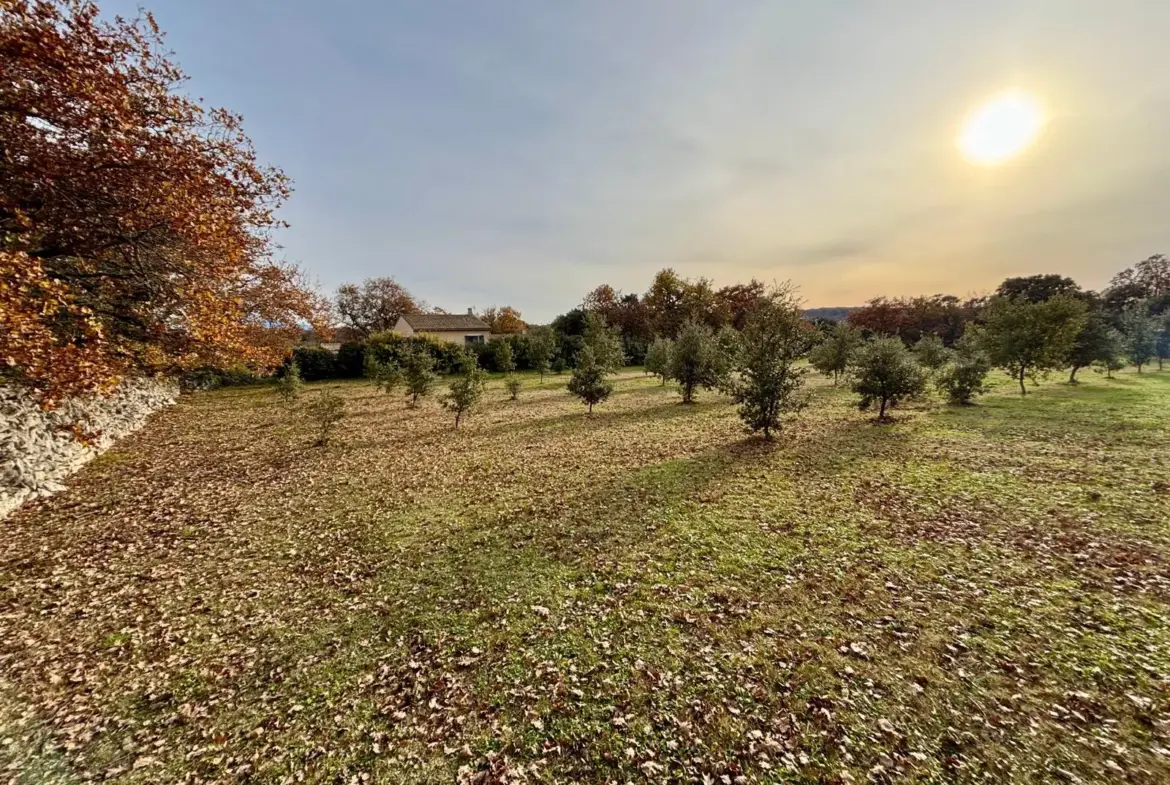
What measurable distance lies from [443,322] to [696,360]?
3912 centimetres

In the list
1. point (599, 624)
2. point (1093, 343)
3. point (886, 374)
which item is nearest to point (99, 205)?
point (599, 624)

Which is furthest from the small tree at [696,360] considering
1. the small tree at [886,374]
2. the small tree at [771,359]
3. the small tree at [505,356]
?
the small tree at [505,356]

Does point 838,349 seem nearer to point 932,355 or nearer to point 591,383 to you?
point 932,355

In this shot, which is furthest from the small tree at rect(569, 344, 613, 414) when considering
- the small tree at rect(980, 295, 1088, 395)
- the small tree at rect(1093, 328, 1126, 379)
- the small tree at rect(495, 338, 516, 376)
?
the small tree at rect(1093, 328, 1126, 379)

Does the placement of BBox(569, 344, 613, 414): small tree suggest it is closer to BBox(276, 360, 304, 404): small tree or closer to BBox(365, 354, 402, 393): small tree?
BBox(365, 354, 402, 393): small tree

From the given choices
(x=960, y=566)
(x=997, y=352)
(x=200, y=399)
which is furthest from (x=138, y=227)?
(x=997, y=352)

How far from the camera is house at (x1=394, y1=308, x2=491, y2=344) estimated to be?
50.1 metres

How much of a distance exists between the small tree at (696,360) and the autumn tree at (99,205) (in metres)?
16.8

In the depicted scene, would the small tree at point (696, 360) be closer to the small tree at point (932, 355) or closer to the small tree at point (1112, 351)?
the small tree at point (932, 355)

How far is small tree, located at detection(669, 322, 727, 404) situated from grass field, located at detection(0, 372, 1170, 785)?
9971 millimetres

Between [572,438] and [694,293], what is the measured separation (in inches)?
1618

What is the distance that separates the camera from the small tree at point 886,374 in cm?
1515

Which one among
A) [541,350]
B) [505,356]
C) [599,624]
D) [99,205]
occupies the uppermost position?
[99,205]

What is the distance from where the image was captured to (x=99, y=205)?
8672 mm
